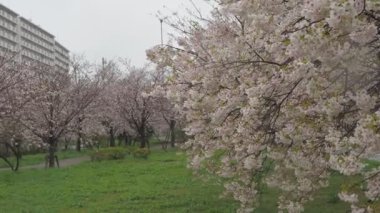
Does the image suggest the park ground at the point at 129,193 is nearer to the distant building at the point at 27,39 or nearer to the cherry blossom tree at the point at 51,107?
the cherry blossom tree at the point at 51,107

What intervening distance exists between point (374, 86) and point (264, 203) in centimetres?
683

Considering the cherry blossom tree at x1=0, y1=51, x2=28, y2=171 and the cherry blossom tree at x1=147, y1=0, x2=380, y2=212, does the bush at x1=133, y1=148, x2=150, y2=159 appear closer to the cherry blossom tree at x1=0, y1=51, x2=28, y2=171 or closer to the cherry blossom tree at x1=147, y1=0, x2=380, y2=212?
the cherry blossom tree at x1=0, y1=51, x2=28, y2=171

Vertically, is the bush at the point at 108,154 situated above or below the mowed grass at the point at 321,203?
above

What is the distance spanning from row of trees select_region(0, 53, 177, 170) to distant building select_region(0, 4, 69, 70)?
51368 millimetres

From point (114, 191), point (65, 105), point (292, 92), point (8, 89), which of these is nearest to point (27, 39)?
point (65, 105)

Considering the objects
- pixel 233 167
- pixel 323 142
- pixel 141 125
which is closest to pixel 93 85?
pixel 141 125

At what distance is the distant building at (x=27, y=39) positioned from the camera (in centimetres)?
10483

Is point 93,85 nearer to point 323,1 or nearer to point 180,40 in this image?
point 180,40

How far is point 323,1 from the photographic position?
13.9ft

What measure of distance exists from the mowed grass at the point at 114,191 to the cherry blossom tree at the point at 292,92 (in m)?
3.24

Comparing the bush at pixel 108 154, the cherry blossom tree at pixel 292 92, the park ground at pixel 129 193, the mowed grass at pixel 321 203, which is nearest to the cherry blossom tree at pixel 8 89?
the park ground at pixel 129 193

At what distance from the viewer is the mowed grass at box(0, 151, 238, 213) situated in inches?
487

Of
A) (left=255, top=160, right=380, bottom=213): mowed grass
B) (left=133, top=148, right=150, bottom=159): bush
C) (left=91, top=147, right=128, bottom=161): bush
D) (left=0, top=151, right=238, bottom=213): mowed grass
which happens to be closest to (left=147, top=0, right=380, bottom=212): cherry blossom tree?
(left=255, top=160, right=380, bottom=213): mowed grass

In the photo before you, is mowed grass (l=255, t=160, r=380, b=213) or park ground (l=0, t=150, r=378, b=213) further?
park ground (l=0, t=150, r=378, b=213)
